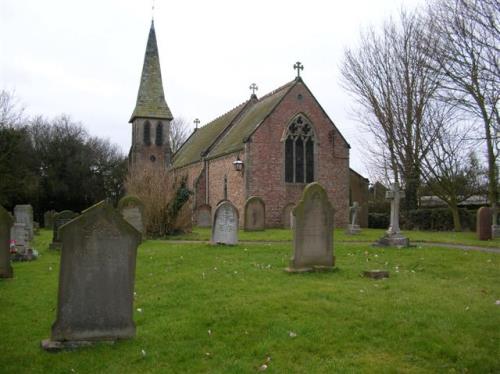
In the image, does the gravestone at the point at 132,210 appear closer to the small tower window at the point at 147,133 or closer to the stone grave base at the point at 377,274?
the stone grave base at the point at 377,274

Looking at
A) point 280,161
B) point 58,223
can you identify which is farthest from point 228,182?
point 58,223

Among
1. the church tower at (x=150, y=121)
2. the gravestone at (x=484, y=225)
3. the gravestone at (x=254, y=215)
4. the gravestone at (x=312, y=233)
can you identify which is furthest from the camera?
the church tower at (x=150, y=121)

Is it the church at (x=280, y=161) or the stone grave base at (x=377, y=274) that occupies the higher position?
the church at (x=280, y=161)

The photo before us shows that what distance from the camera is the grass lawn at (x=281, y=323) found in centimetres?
499

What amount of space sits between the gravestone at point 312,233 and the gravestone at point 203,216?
1791 centimetres

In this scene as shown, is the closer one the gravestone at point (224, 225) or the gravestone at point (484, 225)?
the gravestone at point (224, 225)

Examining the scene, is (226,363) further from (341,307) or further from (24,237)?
(24,237)

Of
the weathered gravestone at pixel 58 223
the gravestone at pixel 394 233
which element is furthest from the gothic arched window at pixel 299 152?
the weathered gravestone at pixel 58 223

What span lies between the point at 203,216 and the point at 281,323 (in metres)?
21.4

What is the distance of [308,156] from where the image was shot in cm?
2695

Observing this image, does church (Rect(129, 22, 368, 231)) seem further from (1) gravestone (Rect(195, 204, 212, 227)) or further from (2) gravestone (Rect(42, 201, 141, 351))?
(2) gravestone (Rect(42, 201, 141, 351))

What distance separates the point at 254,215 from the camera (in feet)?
71.7

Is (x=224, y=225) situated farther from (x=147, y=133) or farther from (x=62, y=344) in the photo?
(x=147, y=133)

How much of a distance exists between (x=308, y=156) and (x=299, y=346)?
22.1m
